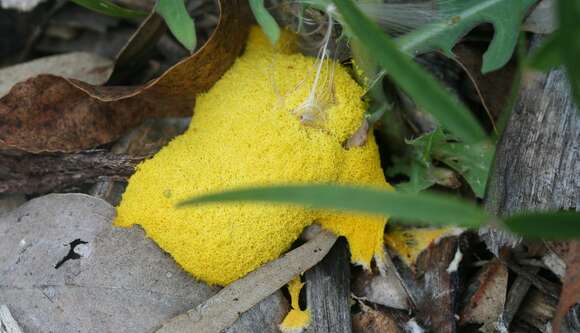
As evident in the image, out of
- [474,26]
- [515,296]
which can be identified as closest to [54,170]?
[474,26]

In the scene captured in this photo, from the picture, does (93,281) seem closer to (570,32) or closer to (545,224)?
(545,224)

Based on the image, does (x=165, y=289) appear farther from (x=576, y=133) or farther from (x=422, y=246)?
(x=576, y=133)

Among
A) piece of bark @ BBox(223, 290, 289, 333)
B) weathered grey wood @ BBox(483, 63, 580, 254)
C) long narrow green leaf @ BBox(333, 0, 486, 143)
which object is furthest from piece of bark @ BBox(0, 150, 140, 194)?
weathered grey wood @ BBox(483, 63, 580, 254)

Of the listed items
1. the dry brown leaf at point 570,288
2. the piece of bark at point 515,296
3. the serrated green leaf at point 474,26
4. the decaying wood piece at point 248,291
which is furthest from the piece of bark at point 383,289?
the serrated green leaf at point 474,26

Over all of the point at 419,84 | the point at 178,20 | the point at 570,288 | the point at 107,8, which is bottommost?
the point at 570,288

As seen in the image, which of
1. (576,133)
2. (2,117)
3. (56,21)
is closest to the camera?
(576,133)

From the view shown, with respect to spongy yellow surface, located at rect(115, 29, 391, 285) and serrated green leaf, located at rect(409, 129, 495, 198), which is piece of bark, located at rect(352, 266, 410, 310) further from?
serrated green leaf, located at rect(409, 129, 495, 198)

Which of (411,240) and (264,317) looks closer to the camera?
(264,317)

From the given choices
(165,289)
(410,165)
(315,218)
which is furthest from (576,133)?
(165,289)

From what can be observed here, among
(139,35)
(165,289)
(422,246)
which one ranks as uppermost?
(139,35)
